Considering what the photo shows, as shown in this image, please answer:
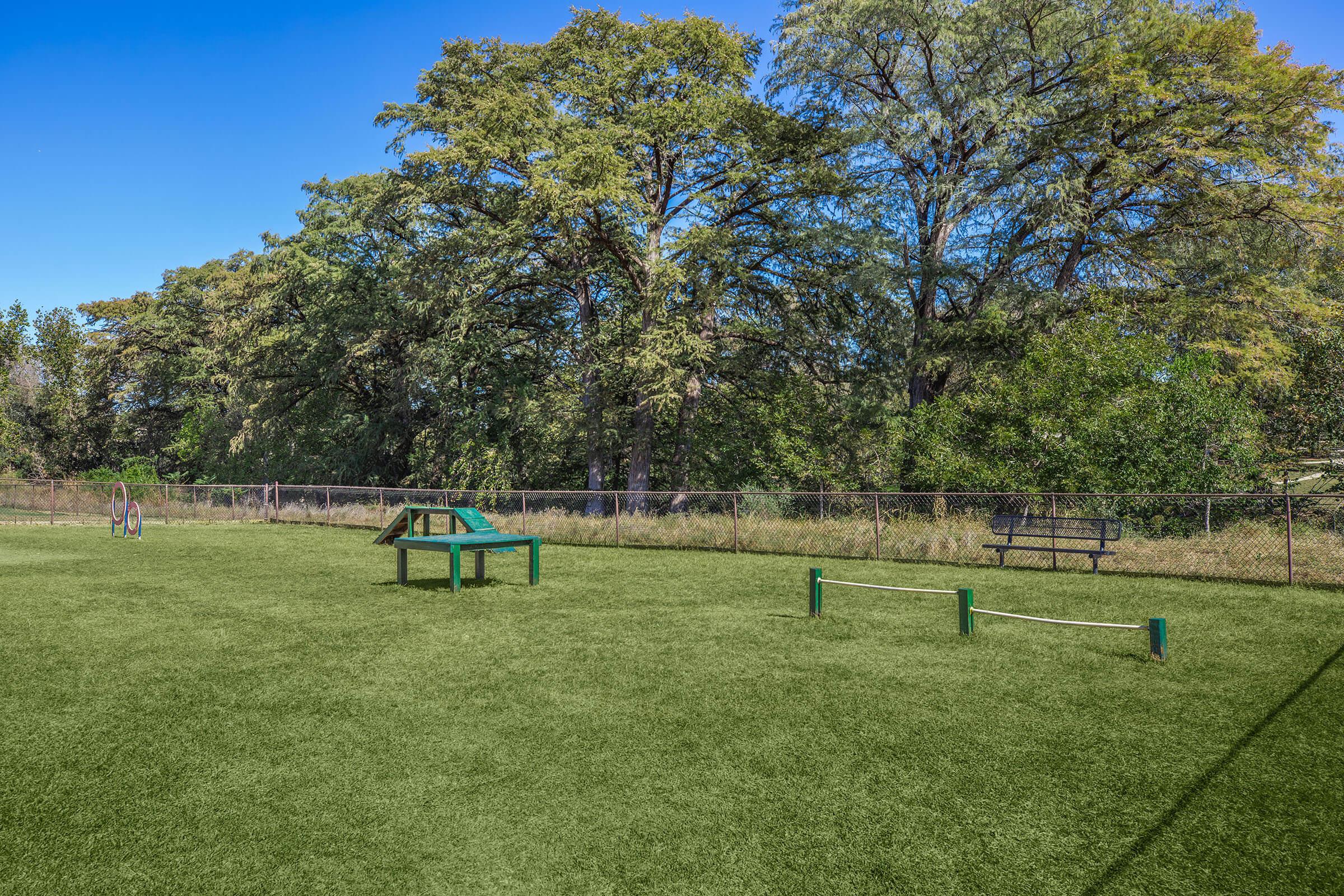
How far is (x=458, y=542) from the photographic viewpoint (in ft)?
39.0

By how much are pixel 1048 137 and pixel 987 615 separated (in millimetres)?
17704

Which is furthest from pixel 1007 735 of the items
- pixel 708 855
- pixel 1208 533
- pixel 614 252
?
pixel 614 252

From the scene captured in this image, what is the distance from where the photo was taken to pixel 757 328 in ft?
90.0

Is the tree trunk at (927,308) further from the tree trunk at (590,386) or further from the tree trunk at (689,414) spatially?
the tree trunk at (590,386)

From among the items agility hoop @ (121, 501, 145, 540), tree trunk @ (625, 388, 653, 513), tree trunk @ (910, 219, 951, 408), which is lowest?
agility hoop @ (121, 501, 145, 540)

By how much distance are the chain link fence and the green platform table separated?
558cm

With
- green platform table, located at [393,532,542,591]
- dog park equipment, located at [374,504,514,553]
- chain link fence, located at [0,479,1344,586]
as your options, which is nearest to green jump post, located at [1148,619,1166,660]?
chain link fence, located at [0,479,1344,586]

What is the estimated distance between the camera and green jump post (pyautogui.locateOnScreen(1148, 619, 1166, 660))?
7.52m

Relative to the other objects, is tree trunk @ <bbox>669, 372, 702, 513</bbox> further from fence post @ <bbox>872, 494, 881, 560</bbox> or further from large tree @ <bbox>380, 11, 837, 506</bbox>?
fence post @ <bbox>872, 494, 881, 560</bbox>

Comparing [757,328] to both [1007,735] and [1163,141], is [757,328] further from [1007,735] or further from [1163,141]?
[1007,735]

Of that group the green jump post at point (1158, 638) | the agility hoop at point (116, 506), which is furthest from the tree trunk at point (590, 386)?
the green jump post at point (1158, 638)

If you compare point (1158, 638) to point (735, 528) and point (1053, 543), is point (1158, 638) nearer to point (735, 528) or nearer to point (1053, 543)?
point (1053, 543)

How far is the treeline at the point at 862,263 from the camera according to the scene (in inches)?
795

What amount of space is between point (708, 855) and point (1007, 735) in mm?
2677
